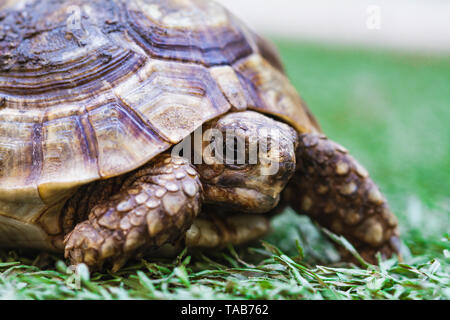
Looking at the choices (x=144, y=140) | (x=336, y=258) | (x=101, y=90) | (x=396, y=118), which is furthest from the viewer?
(x=396, y=118)

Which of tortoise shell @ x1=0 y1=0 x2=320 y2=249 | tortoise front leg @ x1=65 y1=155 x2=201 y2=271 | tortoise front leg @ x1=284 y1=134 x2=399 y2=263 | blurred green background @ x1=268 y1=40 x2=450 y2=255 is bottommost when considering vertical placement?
blurred green background @ x1=268 y1=40 x2=450 y2=255

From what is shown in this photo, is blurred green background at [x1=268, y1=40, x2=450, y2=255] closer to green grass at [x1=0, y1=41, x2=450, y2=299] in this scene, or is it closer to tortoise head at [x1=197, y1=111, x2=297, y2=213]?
green grass at [x1=0, y1=41, x2=450, y2=299]

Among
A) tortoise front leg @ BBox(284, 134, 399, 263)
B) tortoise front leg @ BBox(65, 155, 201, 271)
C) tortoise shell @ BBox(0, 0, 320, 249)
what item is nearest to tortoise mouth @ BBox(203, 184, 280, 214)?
tortoise front leg @ BBox(65, 155, 201, 271)

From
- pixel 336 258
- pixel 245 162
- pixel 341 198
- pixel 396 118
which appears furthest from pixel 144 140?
pixel 396 118

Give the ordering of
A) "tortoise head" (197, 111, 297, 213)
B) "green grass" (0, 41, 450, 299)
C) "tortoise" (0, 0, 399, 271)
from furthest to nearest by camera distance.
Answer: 1. "tortoise head" (197, 111, 297, 213)
2. "tortoise" (0, 0, 399, 271)
3. "green grass" (0, 41, 450, 299)

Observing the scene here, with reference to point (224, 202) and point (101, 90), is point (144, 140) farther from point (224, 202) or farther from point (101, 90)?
point (224, 202)

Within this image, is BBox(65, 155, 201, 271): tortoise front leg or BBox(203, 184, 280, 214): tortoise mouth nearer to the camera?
BBox(65, 155, 201, 271): tortoise front leg

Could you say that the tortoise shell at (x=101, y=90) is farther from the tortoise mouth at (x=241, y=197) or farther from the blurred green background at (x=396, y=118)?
the blurred green background at (x=396, y=118)

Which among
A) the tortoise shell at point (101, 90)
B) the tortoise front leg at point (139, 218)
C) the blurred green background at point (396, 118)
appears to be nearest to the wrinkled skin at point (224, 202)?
the tortoise front leg at point (139, 218)
